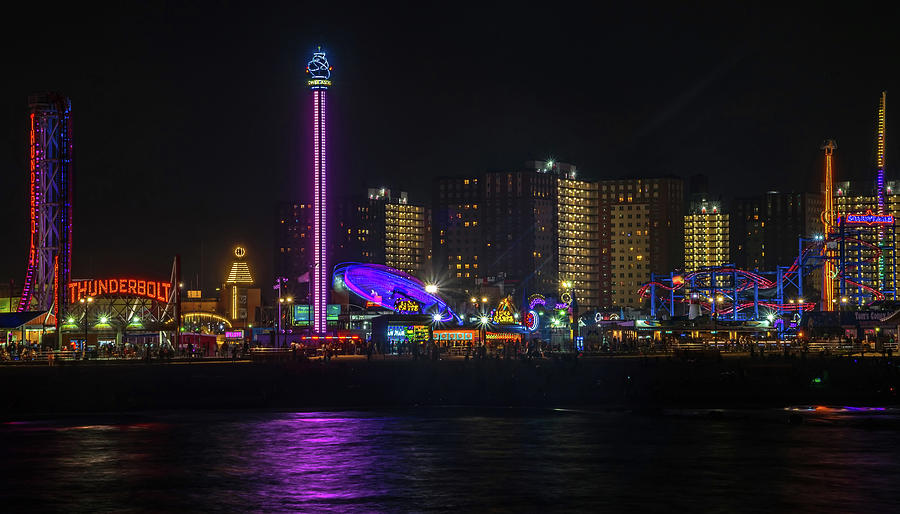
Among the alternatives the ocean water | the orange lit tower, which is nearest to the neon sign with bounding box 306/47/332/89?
the orange lit tower

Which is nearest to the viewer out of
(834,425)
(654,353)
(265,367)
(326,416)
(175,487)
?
(175,487)

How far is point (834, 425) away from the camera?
130 ft

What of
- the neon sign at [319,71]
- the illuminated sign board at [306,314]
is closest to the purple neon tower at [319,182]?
the neon sign at [319,71]

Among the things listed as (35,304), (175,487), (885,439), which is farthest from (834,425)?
(35,304)

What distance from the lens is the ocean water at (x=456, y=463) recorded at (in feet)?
82.0

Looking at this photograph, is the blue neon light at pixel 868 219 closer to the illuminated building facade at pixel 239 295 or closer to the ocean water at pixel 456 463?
the illuminated building facade at pixel 239 295

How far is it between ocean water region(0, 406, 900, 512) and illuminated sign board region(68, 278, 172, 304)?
80.7 meters

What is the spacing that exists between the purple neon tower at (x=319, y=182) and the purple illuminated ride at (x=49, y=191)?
26.8 metres

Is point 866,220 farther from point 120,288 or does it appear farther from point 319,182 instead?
point 120,288

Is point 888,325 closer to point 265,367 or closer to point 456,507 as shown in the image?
point 265,367

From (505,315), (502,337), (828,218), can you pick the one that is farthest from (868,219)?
(502,337)

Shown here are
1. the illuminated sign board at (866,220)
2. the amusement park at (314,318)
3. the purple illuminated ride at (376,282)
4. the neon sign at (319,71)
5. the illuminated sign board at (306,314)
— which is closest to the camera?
the amusement park at (314,318)

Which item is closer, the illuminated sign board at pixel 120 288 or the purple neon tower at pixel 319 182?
the illuminated sign board at pixel 120 288

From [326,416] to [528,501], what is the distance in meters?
19.7
